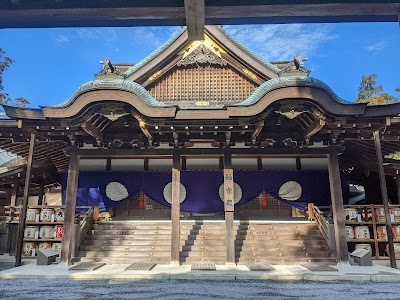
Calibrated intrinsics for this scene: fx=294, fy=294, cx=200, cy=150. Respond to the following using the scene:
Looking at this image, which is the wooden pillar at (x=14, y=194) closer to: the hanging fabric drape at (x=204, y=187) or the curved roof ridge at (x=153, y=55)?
the hanging fabric drape at (x=204, y=187)

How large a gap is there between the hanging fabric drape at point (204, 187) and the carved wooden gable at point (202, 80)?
324 centimetres

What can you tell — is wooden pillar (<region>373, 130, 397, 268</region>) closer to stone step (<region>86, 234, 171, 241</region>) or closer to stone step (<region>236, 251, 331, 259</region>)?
stone step (<region>236, 251, 331, 259</region>)

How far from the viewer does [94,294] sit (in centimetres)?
545

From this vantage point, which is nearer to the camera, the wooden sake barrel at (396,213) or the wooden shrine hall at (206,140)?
the wooden shrine hall at (206,140)

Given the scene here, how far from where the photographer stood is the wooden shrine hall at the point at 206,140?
27.1ft

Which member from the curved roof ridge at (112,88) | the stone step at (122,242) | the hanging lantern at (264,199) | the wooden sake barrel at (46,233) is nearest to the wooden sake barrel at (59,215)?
the wooden sake barrel at (46,233)

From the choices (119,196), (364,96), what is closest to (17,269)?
(119,196)

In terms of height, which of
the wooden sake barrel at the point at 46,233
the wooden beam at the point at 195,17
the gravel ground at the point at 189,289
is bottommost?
the gravel ground at the point at 189,289

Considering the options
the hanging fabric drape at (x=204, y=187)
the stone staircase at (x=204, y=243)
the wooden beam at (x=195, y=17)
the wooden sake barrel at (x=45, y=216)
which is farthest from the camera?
the hanging fabric drape at (x=204, y=187)

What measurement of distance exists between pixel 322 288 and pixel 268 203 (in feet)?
24.1

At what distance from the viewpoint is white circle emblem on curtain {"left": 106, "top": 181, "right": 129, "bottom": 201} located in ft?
39.3

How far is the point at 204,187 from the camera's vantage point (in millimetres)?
Result: 11922

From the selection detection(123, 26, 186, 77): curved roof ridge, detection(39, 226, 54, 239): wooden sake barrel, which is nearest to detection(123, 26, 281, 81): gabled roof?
detection(123, 26, 186, 77): curved roof ridge

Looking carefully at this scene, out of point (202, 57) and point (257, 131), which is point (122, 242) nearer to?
point (257, 131)
